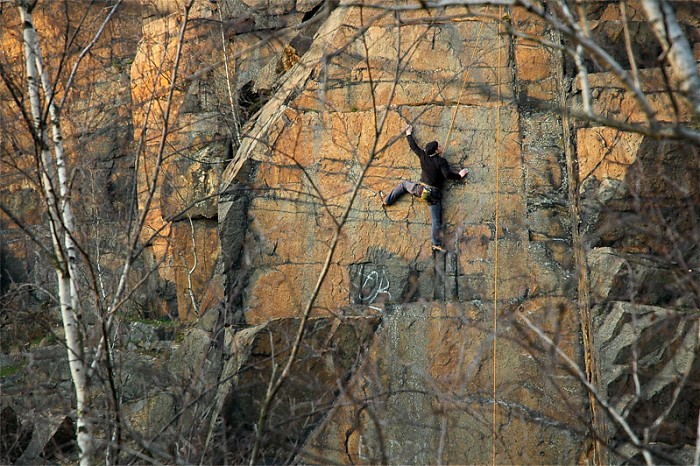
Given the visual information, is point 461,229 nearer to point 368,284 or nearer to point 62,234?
point 368,284

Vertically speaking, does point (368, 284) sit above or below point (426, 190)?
below

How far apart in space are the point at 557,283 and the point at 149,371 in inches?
198

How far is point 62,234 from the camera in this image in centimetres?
599

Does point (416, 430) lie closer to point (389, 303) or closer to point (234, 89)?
point (389, 303)

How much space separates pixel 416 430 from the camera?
8320mm

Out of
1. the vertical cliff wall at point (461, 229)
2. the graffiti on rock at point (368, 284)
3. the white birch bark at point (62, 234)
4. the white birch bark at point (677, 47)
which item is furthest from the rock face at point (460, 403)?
the white birch bark at point (677, 47)

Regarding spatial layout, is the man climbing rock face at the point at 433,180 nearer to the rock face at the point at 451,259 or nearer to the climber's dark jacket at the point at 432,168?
the climber's dark jacket at the point at 432,168

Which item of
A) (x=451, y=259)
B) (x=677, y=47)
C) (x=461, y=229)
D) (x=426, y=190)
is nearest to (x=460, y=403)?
(x=451, y=259)

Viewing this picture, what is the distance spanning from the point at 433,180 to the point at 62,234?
3.89 metres

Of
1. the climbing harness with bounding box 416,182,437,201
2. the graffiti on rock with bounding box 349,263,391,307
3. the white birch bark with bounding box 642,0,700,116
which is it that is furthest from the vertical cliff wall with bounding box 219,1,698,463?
the white birch bark with bounding box 642,0,700,116

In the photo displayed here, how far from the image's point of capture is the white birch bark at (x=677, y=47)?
334 cm

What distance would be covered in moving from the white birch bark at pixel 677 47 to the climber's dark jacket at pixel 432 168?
5337 mm

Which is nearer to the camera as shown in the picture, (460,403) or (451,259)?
(460,403)

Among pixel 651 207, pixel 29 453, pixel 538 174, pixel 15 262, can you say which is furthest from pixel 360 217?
pixel 15 262
